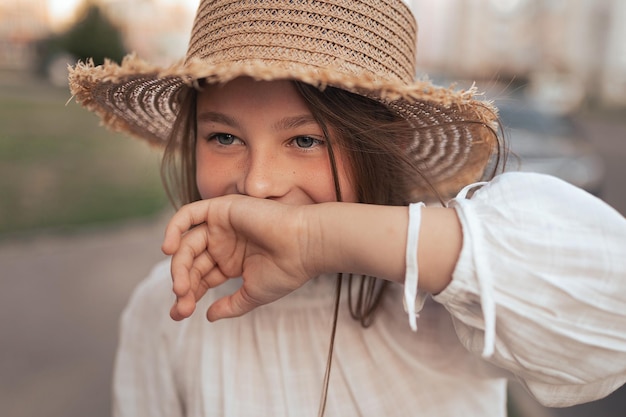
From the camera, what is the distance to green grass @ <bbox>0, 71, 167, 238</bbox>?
540 centimetres

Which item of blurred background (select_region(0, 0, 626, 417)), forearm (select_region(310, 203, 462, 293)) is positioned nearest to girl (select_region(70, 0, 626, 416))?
forearm (select_region(310, 203, 462, 293))

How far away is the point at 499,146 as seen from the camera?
126 centimetres

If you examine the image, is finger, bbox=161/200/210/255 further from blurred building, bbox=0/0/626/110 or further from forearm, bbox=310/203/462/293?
blurred building, bbox=0/0/626/110

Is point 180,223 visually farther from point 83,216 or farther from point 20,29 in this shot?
point 20,29

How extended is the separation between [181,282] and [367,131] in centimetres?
50

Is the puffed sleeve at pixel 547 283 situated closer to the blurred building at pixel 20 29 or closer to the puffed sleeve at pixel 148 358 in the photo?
the puffed sleeve at pixel 148 358

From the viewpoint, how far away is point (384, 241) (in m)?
0.96

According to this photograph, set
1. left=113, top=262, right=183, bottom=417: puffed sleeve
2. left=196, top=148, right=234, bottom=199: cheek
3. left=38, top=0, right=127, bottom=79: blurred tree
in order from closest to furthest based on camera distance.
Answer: left=196, top=148, right=234, bottom=199: cheek, left=113, top=262, right=183, bottom=417: puffed sleeve, left=38, top=0, right=127, bottom=79: blurred tree

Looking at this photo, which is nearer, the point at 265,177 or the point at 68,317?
the point at 265,177

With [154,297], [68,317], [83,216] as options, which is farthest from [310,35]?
[83,216]

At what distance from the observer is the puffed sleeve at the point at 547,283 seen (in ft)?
2.96

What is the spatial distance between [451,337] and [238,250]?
1.85 feet

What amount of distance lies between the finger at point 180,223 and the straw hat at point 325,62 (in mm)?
246

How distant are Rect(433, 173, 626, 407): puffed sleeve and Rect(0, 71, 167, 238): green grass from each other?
197 centimetres
